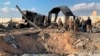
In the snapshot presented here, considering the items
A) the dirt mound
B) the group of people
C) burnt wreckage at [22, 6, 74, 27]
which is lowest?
the dirt mound

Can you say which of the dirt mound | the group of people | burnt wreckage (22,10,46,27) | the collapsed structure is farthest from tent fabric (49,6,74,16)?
the dirt mound

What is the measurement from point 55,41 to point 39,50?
1996 millimetres

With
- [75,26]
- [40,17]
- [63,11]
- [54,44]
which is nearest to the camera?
[54,44]

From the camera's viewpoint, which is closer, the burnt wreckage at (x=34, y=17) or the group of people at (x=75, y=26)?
the group of people at (x=75, y=26)

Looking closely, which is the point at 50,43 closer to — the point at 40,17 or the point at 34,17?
the point at 34,17

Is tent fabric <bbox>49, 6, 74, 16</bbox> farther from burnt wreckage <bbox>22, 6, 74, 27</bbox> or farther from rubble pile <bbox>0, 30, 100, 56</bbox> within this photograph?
rubble pile <bbox>0, 30, 100, 56</bbox>

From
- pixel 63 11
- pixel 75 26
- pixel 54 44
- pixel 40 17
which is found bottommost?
pixel 54 44

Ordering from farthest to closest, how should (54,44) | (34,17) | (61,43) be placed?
1. (34,17)
2. (61,43)
3. (54,44)

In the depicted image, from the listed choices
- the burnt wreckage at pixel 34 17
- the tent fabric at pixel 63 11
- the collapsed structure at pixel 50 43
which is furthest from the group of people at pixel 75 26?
the burnt wreckage at pixel 34 17

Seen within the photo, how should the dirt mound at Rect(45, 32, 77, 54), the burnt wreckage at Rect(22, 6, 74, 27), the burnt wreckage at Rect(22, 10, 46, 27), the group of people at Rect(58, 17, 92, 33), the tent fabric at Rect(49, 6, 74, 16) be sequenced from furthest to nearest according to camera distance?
the burnt wreckage at Rect(22, 10, 46, 27)
the burnt wreckage at Rect(22, 6, 74, 27)
the tent fabric at Rect(49, 6, 74, 16)
the group of people at Rect(58, 17, 92, 33)
the dirt mound at Rect(45, 32, 77, 54)

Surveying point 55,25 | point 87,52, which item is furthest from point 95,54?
point 55,25

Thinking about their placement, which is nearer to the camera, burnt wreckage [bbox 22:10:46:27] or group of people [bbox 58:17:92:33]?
group of people [bbox 58:17:92:33]

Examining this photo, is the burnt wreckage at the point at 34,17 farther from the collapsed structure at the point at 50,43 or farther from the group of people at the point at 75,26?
the collapsed structure at the point at 50,43

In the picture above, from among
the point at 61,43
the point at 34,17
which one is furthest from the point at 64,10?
the point at 61,43
